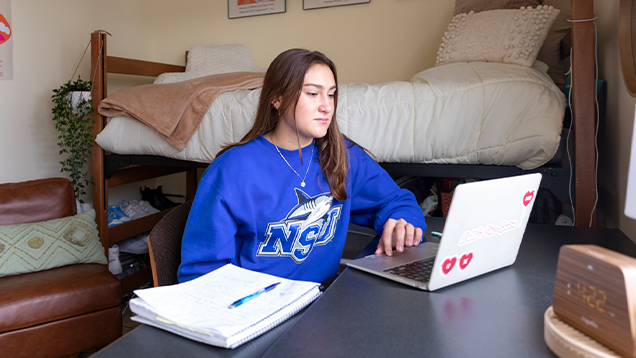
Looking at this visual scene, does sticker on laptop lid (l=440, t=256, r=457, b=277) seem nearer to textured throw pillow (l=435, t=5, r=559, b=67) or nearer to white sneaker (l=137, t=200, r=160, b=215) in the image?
textured throw pillow (l=435, t=5, r=559, b=67)

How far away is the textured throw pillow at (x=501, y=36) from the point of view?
1831mm

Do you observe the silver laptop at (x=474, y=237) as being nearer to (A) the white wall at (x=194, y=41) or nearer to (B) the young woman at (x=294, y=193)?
(B) the young woman at (x=294, y=193)

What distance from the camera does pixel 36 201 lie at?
180 centimetres

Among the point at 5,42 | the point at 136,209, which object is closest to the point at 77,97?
the point at 5,42

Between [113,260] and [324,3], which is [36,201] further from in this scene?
[324,3]

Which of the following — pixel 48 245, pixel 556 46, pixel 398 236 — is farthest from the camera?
pixel 556 46

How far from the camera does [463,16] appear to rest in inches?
86.4

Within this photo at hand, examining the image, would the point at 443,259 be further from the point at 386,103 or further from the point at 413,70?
the point at 413,70

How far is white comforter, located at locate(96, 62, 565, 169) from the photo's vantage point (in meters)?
1.46

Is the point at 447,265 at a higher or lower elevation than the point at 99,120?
lower

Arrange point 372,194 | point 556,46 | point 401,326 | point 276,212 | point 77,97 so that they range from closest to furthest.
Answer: point 401,326
point 276,212
point 372,194
point 556,46
point 77,97

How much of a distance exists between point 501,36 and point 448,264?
1607 millimetres

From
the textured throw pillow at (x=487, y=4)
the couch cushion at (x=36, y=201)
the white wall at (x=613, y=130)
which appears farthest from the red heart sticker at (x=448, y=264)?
the textured throw pillow at (x=487, y=4)

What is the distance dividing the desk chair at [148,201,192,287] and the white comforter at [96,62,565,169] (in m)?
0.87
